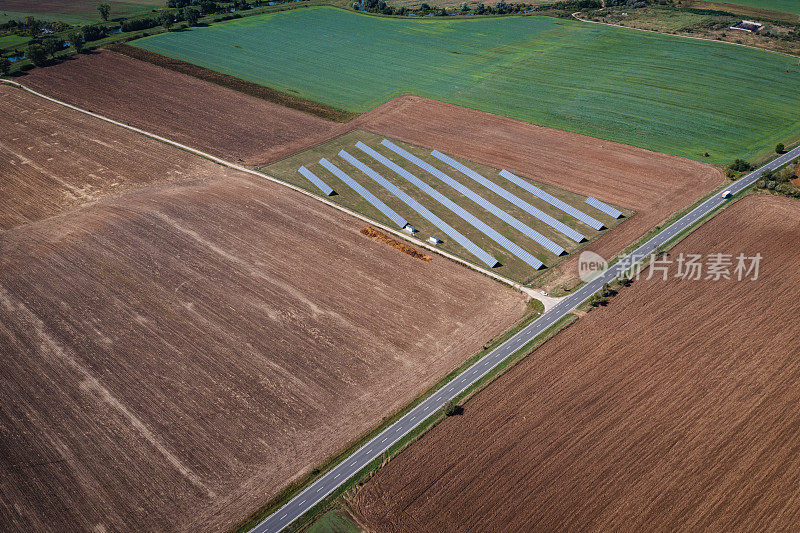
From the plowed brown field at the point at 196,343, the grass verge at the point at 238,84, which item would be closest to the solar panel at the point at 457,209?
the plowed brown field at the point at 196,343

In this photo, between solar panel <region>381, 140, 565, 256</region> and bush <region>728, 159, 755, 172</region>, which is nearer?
solar panel <region>381, 140, 565, 256</region>

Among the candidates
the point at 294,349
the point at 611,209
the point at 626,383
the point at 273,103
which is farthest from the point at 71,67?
the point at 626,383

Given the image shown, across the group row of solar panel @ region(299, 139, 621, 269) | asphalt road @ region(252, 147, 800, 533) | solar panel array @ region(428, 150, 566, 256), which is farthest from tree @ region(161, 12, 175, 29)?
asphalt road @ region(252, 147, 800, 533)

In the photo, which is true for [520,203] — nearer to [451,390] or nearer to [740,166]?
[740,166]

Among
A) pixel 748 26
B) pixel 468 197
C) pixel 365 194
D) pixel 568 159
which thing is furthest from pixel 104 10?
pixel 748 26

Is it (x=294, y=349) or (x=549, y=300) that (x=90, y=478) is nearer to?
(x=294, y=349)

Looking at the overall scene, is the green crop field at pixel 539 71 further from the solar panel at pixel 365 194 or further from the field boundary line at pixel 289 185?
the field boundary line at pixel 289 185

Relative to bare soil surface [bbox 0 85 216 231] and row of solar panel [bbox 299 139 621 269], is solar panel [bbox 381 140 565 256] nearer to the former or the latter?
row of solar panel [bbox 299 139 621 269]
